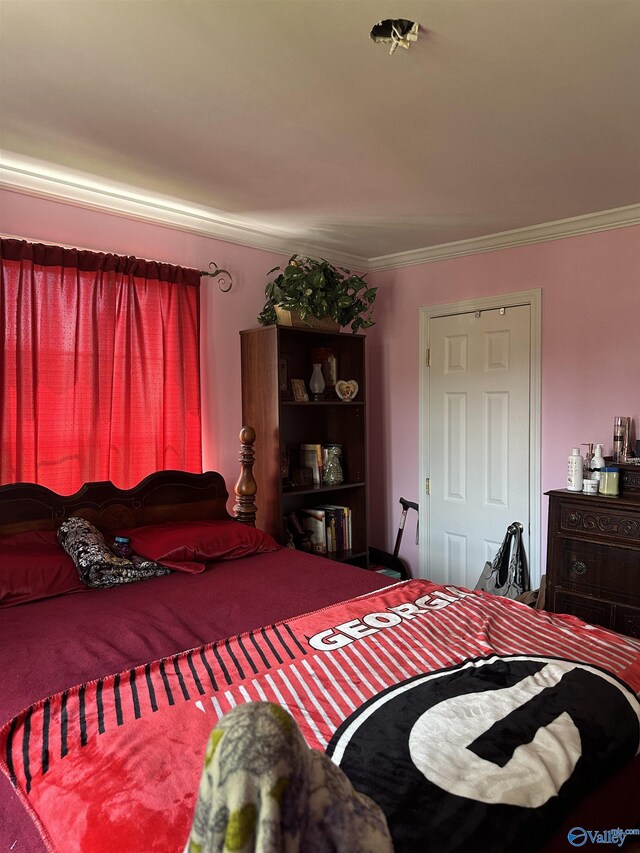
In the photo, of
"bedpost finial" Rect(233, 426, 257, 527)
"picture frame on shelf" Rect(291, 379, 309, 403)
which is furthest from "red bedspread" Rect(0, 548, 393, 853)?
"picture frame on shelf" Rect(291, 379, 309, 403)

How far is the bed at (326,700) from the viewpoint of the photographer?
3.38 feet

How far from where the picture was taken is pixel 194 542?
8.53ft

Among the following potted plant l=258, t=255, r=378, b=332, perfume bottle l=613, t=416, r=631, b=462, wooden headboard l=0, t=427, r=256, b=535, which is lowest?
wooden headboard l=0, t=427, r=256, b=535

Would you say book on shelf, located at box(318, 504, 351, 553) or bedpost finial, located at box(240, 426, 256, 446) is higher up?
bedpost finial, located at box(240, 426, 256, 446)

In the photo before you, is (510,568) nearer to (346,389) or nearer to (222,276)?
(346,389)

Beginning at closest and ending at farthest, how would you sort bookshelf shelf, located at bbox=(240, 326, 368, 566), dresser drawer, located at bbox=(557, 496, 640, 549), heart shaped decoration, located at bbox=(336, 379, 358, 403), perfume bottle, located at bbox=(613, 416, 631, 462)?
dresser drawer, located at bbox=(557, 496, 640, 549) → perfume bottle, located at bbox=(613, 416, 631, 462) → bookshelf shelf, located at bbox=(240, 326, 368, 566) → heart shaped decoration, located at bbox=(336, 379, 358, 403)

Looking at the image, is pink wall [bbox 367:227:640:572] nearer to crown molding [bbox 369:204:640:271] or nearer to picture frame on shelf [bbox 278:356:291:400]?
crown molding [bbox 369:204:640:271]

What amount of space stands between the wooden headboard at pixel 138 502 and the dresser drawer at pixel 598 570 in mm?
1619

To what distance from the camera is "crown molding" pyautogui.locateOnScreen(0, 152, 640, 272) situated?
8.55 feet

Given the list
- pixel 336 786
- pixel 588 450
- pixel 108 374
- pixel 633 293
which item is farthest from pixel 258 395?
pixel 336 786

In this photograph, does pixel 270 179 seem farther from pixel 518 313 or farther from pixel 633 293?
pixel 633 293

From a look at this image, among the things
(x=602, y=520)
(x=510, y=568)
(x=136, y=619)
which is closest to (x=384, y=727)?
(x=136, y=619)

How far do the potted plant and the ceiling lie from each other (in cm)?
33

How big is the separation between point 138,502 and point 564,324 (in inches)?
99.1
